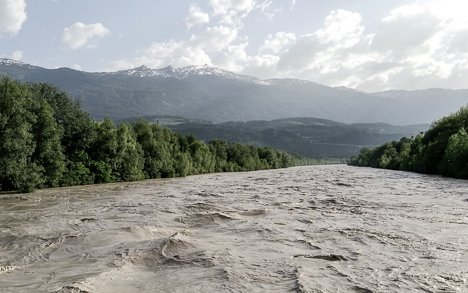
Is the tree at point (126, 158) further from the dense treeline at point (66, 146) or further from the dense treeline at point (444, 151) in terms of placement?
the dense treeline at point (444, 151)

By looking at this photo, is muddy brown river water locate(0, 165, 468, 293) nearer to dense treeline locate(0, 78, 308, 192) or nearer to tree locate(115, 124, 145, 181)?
dense treeline locate(0, 78, 308, 192)

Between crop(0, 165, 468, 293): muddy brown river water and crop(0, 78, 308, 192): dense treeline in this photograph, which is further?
crop(0, 78, 308, 192): dense treeline

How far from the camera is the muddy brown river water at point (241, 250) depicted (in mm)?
10477

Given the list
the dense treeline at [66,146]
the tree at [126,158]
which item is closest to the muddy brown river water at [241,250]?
the dense treeline at [66,146]

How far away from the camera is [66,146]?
62031 millimetres

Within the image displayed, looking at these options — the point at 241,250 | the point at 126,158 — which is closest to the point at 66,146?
the point at 126,158

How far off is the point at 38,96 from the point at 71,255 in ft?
152

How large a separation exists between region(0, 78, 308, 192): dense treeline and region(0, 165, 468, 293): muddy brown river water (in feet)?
74.7

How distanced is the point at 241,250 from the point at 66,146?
5394 centimetres

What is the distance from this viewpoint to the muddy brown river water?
1048 cm

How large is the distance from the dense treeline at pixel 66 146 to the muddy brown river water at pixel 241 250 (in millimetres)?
22780

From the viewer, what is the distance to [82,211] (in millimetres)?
26719

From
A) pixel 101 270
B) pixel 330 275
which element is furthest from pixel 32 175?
pixel 330 275

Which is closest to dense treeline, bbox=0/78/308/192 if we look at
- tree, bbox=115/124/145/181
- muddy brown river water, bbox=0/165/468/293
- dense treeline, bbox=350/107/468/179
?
tree, bbox=115/124/145/181
